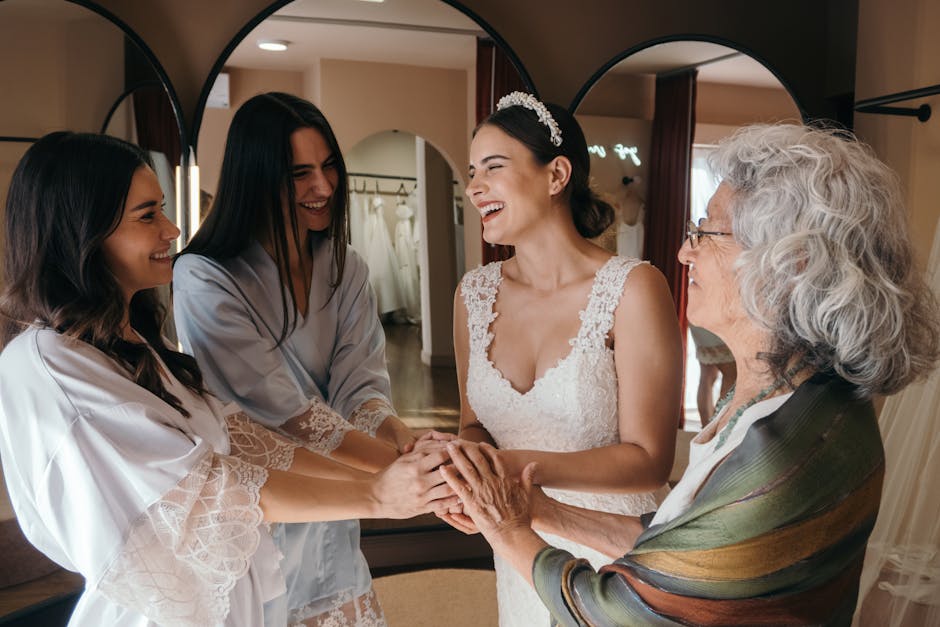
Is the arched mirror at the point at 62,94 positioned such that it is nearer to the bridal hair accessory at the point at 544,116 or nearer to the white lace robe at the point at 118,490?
the bridal hair accessory at the point at 544,116

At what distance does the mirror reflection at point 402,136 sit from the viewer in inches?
130

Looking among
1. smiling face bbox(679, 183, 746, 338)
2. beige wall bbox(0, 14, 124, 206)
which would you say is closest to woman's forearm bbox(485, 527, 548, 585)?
smiling face bbox(679, 183, 746, 338)

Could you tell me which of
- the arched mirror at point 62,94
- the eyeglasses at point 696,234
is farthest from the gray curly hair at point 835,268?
the arched mirror at point 62,94

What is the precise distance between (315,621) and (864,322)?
1396 mm

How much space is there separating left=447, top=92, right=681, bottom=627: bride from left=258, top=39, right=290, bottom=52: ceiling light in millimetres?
1361

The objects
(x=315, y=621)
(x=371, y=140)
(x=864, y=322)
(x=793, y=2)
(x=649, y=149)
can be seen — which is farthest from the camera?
(x=793, y=2)

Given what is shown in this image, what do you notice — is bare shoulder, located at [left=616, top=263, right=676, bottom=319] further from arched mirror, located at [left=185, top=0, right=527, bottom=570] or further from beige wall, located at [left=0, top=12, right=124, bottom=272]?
beige wall, located at [left=0, top=12, right=124, bottom=272]

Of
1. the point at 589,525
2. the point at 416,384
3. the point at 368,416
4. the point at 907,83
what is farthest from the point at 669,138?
the point at 589,525

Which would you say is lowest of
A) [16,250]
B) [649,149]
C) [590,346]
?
[590,346]

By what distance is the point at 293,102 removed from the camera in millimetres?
→ 2088

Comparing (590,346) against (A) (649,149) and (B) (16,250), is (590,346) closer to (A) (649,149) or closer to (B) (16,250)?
(B) (16,250)

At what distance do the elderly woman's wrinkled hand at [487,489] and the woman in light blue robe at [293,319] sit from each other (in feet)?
1.01

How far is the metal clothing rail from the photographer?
124 inches

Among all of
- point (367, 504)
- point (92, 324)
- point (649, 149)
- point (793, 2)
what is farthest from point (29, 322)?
point (793, 2)
